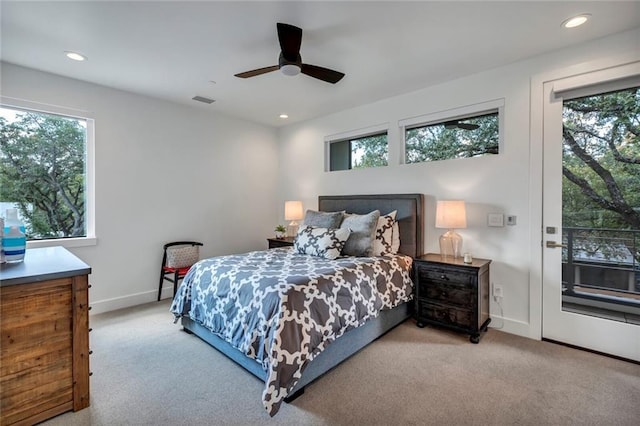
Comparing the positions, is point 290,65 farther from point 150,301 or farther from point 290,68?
point 150,301

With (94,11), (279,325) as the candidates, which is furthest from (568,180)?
(94,11)

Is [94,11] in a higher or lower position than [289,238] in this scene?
higher

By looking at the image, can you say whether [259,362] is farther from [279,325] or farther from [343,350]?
[343,350]

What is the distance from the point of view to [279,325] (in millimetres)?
1854

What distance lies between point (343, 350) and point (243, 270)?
1.04 metres

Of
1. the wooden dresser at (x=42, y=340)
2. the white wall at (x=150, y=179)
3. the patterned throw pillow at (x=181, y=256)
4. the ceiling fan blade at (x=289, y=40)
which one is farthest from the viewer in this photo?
the patterned throw pillow at (x=181, y=256)

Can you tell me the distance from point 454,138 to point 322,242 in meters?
1.96

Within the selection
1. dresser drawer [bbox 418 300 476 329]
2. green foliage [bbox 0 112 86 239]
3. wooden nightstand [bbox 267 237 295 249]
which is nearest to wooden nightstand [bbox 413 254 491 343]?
dresser drawer [bbox 418 300 476 329]

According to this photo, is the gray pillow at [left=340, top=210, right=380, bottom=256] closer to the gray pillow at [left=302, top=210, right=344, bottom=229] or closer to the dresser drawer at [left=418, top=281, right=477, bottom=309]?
the gray pillow at [left=302, top=210, right=344, bottom=229]

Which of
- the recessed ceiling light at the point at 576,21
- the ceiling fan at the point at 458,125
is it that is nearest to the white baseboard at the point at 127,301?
the ceiling fan at the point at 458,125

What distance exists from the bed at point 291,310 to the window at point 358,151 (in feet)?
4.14

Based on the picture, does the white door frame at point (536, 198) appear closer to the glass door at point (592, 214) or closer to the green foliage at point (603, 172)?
the glass door at point (592, 214)

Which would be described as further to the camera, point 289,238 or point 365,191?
point 289,238

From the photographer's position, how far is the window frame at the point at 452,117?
301 centimetres
